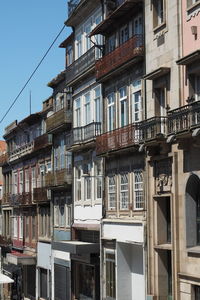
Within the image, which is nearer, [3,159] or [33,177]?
[33,177]

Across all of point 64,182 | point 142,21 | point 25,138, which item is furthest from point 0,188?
point 142,21

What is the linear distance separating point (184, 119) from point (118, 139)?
260 inches

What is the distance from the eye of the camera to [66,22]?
36.4 meters

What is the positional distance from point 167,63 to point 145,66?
2.14m

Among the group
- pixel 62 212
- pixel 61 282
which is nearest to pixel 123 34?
pixel 62 212

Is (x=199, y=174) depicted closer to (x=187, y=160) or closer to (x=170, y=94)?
(x=187, y=160)

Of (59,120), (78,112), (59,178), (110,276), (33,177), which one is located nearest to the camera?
(110,276)

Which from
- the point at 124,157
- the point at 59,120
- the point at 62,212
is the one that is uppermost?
the point at 59,120

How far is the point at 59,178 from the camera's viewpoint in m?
38.4

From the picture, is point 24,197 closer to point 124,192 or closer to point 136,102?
point 124,192

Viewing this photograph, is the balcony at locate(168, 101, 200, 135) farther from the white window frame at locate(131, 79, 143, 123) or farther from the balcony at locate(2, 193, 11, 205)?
the balcony at locate(2, 193, 11, 205)

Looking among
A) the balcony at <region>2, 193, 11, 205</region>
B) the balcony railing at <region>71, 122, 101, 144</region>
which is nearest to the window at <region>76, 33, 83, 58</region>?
the balcony railing at <region>71, 122, 101, 144</region>

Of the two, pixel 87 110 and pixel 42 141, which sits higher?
pixel 87 110

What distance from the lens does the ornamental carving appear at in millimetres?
24252
